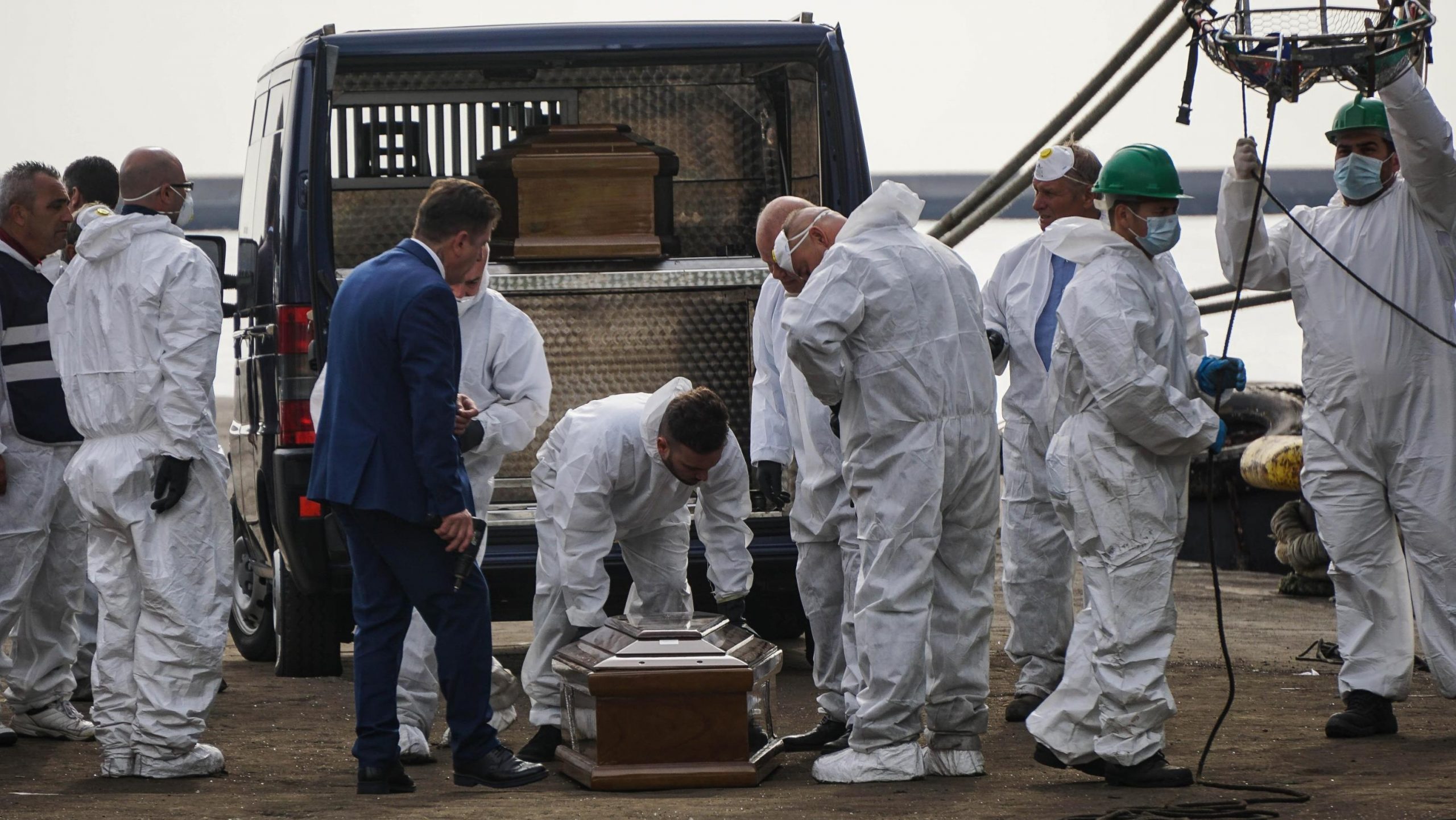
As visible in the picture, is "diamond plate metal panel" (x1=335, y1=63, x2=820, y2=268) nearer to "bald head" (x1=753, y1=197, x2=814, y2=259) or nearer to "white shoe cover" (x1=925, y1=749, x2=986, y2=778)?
"bald head" (x1=753, y1=197, x2=814, y2=259)

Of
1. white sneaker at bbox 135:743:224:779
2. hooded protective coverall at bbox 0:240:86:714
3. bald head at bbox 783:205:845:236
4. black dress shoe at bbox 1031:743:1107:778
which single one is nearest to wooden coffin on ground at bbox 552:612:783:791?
black dress shoe at bbox 1031:743:1107:778

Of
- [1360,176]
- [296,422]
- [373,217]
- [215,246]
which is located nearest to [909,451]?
[1360,176]

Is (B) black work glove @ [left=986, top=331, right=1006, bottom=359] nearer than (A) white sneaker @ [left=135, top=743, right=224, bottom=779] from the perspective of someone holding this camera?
No

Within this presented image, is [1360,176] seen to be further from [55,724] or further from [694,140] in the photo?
[55,724]

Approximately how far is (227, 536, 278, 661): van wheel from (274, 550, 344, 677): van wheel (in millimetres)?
677

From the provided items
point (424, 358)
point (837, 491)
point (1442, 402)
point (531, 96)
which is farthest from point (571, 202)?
point (1442, 402)

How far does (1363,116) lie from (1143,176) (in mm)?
1345

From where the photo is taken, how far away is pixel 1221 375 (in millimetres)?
4801

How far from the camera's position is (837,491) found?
5578mm

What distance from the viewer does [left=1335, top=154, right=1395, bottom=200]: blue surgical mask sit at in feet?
19.1

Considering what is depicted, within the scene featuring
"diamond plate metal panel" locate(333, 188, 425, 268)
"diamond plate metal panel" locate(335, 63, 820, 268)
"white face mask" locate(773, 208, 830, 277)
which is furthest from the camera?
"diamond plate metal panel" locate(333, 188, 425, 268)

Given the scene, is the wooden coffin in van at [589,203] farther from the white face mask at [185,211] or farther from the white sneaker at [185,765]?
the white sneaker at [185,765]

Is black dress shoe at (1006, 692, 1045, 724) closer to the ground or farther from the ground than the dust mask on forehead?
closer to the ground

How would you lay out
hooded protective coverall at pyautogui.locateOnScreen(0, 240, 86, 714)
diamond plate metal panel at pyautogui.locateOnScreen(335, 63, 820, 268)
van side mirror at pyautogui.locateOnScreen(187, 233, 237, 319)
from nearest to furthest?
1. hooded protective coverall at pyautogui.locateOnScreen(0, 240, 86, 714)
2. van side mirror at pyautogui.locateOnScreen(187, 233, 237, 319)
3. diamond plate metal panel at pyautogui.locateOnScreen(335, 63, 820, 268)
